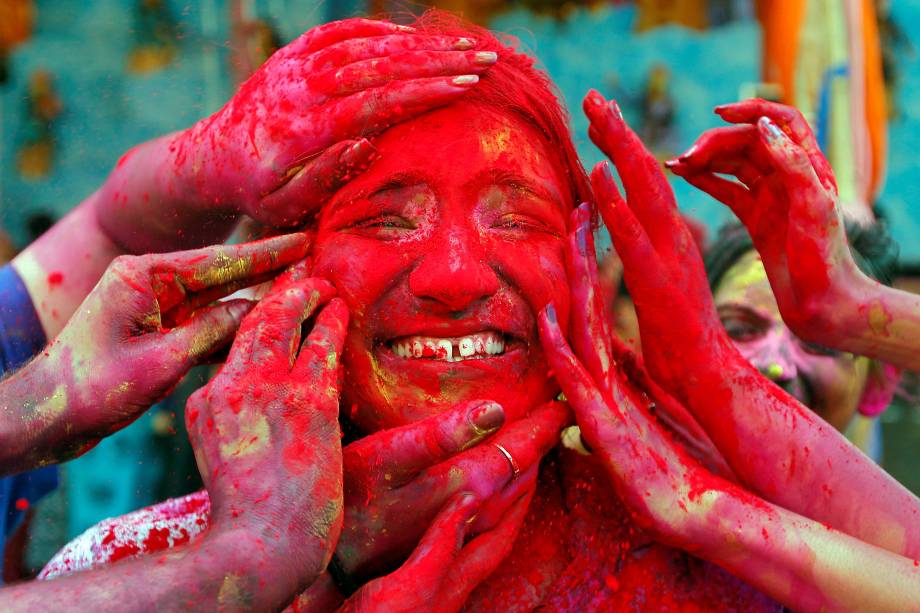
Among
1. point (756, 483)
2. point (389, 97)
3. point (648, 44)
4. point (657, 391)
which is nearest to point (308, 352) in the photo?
point (389, 97)

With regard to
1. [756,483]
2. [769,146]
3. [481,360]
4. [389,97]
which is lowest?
[756,483]

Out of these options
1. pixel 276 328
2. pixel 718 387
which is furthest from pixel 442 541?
pixel 718 387

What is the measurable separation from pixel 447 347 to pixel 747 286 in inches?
66.2

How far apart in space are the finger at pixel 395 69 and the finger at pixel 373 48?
16 millimetres

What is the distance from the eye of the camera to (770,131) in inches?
70.2

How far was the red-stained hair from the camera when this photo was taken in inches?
73.4

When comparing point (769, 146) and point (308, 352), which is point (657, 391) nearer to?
point (769, 146)

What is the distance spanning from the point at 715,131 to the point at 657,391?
56cm

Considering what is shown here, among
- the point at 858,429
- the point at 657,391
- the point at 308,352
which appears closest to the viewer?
the point at 308,352

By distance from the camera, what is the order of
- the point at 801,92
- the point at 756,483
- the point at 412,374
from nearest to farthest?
the point at 412,374 → the point at 756,483 → the point at 801,92

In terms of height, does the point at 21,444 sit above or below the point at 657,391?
above

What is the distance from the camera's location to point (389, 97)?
170 cm

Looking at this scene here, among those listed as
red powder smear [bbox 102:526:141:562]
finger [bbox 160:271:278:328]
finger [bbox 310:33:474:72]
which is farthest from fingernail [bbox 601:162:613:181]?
red powder smear [bbox 102:526:141:562]

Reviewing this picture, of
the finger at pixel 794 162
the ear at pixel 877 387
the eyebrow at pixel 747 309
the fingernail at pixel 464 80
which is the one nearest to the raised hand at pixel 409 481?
the fingernail at pixel 464 80
